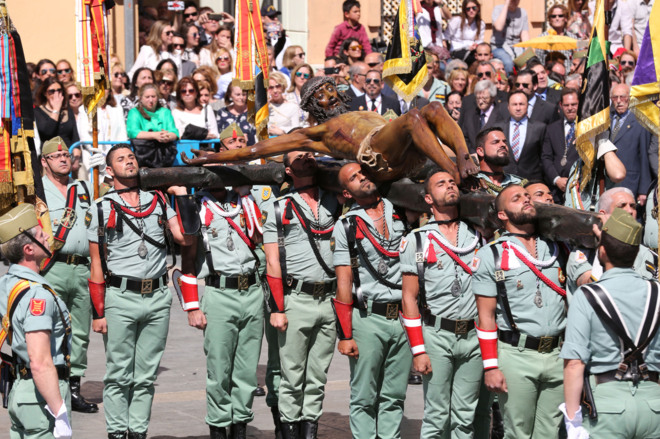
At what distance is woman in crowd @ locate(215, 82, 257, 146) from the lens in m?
14.2

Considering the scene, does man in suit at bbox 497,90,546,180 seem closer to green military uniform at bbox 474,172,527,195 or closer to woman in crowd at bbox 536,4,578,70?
→ green military uniform at bbox 474,172,527,195

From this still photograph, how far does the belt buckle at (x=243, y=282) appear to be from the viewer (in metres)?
9.25

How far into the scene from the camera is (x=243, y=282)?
9.27m

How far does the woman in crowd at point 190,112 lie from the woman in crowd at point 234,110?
4.3 inches

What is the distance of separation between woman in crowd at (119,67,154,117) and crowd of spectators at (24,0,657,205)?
0.02 m

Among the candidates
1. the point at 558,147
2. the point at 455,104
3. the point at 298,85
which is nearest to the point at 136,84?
the point at 298,85

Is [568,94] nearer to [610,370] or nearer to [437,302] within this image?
[437,302]

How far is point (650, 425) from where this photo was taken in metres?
6.12

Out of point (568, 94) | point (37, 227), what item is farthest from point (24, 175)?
point (568, 94)

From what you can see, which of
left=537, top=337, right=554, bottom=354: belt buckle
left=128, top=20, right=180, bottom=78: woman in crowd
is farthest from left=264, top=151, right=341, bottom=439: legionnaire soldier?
left=128, top=20, right=180, bottom=78: woman in crowd

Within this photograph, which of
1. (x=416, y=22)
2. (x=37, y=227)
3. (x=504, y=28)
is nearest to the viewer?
(x=37, y=227)

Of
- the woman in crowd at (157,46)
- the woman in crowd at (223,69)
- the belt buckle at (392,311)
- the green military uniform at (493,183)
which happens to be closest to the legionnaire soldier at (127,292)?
the belt buckle at (392,311)

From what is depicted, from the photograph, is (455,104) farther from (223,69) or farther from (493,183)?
(493,183)

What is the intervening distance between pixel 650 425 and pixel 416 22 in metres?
5.06
